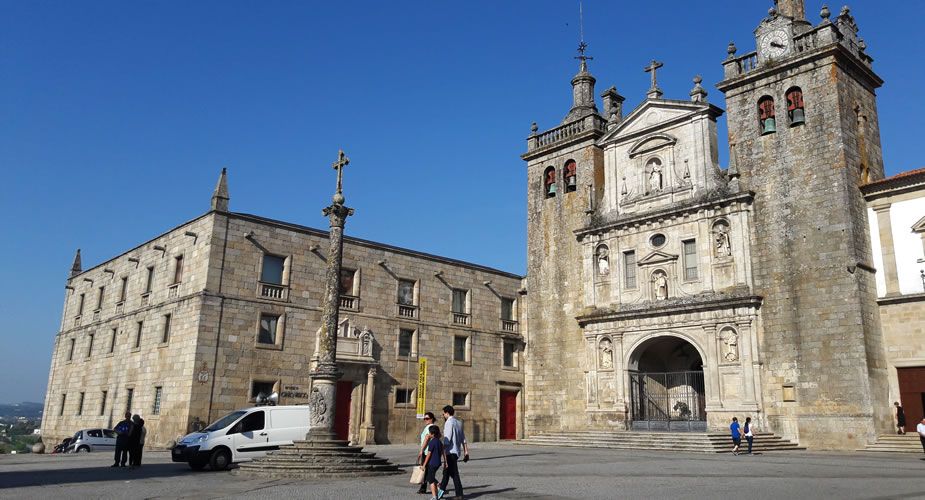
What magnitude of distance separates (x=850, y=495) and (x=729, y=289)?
51.2ft

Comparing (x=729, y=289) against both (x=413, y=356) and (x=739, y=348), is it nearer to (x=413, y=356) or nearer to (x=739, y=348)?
(x=739, y=348)

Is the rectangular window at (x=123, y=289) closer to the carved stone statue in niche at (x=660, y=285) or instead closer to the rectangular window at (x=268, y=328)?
the rectangular window at (x=268, y=328)

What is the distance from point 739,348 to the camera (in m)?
24.9

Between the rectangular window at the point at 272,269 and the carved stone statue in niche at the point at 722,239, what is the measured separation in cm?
1694

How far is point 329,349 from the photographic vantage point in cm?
1670

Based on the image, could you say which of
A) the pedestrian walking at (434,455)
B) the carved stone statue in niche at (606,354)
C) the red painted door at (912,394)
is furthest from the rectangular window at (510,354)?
the pedestrian walking at (434,455)

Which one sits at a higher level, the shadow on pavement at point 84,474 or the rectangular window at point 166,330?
the rectangular window at point 166,330

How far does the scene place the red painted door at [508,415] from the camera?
34.0 meters

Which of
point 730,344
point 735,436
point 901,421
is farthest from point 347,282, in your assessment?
point 901,421

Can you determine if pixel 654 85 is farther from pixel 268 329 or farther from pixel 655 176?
pixel 268 329

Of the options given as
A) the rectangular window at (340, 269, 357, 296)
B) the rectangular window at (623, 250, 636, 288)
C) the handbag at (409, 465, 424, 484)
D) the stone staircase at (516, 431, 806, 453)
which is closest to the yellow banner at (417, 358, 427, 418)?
the rectangular window at (340, 269, 357, 296)

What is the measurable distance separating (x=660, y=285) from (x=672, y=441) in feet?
21.9

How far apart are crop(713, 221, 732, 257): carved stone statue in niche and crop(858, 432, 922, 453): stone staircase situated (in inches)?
310

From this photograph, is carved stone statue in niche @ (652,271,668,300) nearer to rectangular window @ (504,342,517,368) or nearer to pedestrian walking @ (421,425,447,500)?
rectangular window @ (504,342,517,368)
